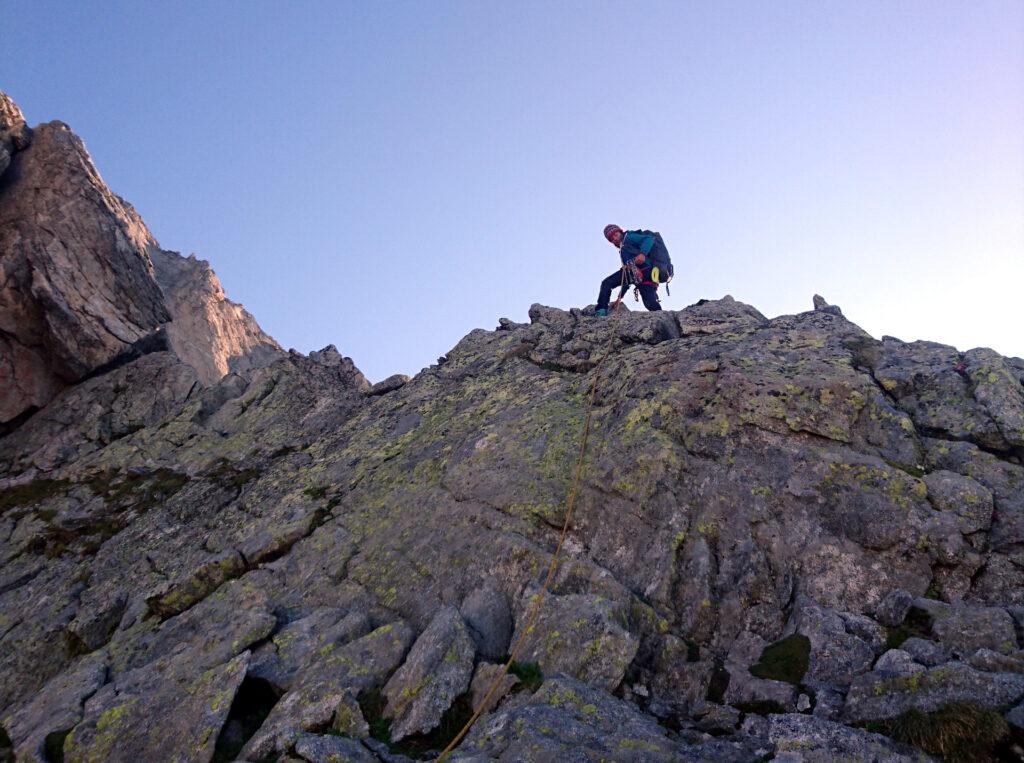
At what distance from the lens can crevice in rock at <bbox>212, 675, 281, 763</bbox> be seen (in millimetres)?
9734

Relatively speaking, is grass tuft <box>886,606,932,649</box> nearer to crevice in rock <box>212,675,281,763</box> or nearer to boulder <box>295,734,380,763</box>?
boulder <box>295,734,380,763</box>

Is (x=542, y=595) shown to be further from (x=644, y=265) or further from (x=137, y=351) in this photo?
(x=137, y=351)

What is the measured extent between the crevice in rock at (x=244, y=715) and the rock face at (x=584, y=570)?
45mm

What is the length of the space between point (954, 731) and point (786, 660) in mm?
2815

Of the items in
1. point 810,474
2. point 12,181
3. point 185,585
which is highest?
point 12,181

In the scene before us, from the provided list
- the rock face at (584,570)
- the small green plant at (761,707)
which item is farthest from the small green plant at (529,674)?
the small green plant at (761,707)

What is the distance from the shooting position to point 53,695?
12203 mm

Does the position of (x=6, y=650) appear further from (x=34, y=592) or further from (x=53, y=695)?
(x=53, y=695)

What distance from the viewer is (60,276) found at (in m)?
28.4

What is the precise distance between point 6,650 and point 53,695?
4.14m

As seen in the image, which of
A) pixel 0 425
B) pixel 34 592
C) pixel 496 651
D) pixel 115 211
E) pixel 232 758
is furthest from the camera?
pixel 115 211

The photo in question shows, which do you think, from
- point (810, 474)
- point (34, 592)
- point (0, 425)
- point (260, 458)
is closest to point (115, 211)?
point (0, 425)

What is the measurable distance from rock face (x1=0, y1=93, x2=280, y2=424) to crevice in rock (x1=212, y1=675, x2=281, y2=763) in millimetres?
23953

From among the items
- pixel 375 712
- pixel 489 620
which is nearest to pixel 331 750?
pixel 375 712
